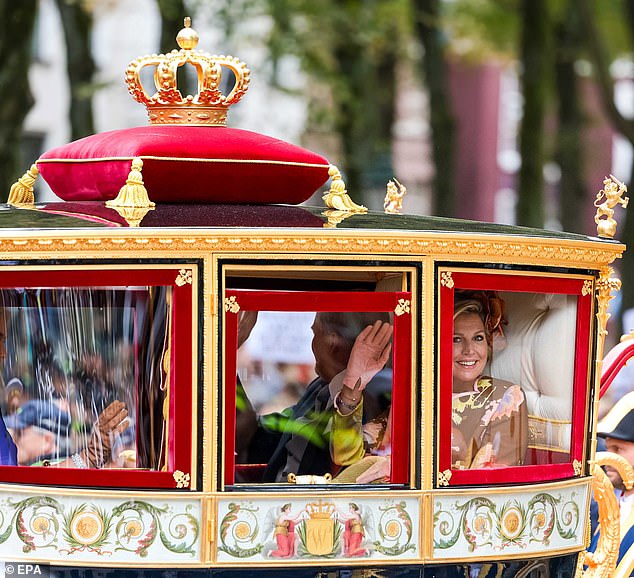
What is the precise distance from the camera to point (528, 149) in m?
17.6

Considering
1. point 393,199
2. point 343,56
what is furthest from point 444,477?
point 343,56

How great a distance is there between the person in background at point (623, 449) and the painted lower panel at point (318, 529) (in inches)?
73.8

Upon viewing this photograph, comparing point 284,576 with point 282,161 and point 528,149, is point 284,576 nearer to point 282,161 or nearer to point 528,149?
point 282,161

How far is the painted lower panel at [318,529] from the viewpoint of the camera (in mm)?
5691

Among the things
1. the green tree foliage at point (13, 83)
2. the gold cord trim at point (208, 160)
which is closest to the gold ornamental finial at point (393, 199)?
the gold cord trim at point (208, 160)

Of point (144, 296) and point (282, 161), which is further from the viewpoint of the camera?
point (282, 161)

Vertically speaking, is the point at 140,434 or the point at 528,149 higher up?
the point at 528,149

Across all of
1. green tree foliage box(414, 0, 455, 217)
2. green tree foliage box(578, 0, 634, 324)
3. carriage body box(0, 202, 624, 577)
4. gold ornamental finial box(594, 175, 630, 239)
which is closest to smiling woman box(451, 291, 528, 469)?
carriage body box(0, 202, 624, 577)

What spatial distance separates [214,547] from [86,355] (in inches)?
34.0

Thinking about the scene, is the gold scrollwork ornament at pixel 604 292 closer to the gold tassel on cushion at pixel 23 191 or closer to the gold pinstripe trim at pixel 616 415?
the gold pinstripe trim at pixel 616 415

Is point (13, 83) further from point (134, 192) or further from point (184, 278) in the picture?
point (184, 278)

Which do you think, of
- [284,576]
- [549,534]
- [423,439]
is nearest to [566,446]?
[549,534]

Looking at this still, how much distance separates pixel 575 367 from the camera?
6328 millimetres

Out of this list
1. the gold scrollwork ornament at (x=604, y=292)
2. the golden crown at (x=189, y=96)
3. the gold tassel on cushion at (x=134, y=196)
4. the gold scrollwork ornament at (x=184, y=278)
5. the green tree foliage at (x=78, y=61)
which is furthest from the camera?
the green tree foliage at (x=78, y=61)
